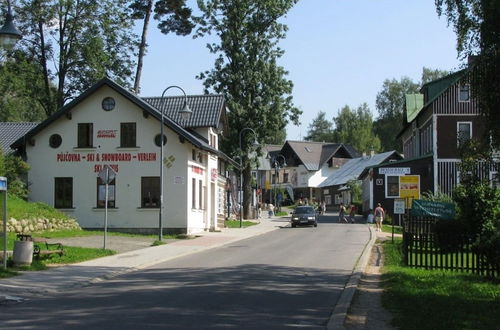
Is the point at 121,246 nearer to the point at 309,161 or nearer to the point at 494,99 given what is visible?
the point at 494,99

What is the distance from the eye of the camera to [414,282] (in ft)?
45.3

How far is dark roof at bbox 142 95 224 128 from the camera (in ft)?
127

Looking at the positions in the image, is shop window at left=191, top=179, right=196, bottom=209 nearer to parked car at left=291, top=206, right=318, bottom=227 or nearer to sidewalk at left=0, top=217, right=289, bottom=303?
sidewalk at left=0, top=217, right=289, bottom=303

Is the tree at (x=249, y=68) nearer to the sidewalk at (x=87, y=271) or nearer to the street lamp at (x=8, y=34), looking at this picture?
the sidewalk at (x=87, y=271)

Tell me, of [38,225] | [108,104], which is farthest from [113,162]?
[38,225]

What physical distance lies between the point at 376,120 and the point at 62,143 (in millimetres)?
93034

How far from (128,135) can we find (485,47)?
25395 millimetres

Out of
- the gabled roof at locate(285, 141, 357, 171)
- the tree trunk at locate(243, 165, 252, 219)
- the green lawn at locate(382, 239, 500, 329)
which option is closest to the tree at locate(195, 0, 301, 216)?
the tree trunk at locate(243, 165, 252, 219)

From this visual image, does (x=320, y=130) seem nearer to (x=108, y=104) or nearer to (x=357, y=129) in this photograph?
(x=357, y=129)

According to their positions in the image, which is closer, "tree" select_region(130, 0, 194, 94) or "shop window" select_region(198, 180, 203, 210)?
"tree" select_region(130, 0, 194, 94)

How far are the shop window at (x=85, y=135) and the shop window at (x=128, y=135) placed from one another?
1.72m

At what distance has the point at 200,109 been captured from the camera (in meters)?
39.5

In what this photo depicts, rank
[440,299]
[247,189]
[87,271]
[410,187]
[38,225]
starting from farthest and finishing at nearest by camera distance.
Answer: [247,189]
[38,225]
[410,187]
[87,271]
[440,299]

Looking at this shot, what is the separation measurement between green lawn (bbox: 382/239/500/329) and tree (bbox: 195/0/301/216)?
34.5 m
